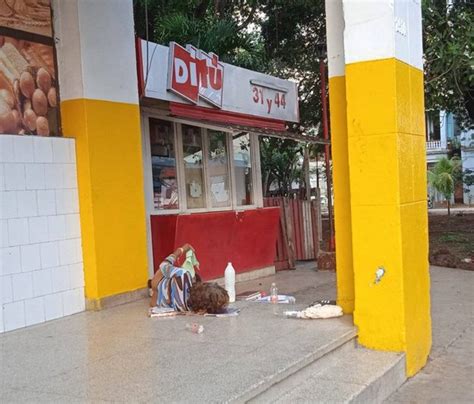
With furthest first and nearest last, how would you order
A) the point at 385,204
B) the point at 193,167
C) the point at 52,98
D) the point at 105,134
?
1. the point at 193,167
2. the point at 105,134
3. the point at 52,98
4. the point at 385,204

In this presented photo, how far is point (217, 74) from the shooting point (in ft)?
29.5

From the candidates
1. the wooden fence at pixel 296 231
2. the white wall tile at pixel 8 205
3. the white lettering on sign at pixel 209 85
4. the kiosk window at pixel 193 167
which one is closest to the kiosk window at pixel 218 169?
the kiosk window at pixel 193 167

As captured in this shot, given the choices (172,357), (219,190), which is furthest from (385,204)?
(219,190)

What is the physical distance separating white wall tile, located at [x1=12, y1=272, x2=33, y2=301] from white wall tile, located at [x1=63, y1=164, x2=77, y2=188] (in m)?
1.14

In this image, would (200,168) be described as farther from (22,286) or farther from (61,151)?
(22,286)

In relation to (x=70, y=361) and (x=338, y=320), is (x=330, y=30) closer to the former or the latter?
(x=338, y=320)

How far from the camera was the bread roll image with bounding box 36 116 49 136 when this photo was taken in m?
6.52

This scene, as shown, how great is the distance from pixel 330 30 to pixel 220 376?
3.81 meters

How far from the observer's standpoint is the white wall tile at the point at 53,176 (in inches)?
254

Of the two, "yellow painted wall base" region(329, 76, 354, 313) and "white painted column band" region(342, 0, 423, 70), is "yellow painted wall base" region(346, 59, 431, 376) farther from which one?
"yellow painted wall base" region(329, 76, 354, 313)

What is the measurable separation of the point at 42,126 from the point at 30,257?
4.88 ft

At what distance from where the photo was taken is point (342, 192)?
19.9ft

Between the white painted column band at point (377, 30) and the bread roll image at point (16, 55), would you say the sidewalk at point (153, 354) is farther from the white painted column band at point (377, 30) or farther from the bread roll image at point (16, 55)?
the bread roll image at point (16, 55)

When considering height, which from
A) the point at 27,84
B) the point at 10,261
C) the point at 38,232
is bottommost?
the point at 10,261
